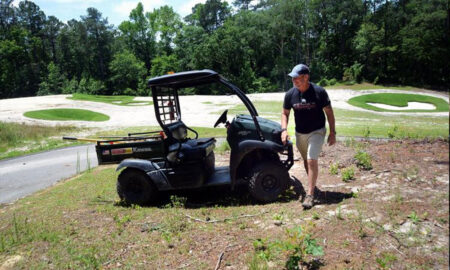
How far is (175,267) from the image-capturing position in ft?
11.4

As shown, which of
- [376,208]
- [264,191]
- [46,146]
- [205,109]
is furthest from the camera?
[205,109]

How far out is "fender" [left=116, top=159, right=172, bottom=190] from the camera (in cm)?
541

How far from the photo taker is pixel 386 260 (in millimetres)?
2760

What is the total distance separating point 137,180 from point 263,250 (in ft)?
9.92

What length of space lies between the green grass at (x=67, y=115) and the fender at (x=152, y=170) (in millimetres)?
20876

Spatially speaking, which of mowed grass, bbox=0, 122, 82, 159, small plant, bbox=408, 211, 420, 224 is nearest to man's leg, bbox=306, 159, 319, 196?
small plant, bbox=408, 211, 420, 224

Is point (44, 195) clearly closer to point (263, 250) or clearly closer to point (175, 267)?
point (175, 267)

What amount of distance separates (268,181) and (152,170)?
214 cm

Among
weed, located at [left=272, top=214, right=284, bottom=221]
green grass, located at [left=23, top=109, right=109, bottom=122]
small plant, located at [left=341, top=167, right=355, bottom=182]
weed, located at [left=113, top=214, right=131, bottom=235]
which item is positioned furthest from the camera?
green grass, located at [left=23, top=109, right=109, bottom=122]

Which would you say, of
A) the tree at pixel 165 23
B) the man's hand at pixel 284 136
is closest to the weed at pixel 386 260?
the man's hand at pixel 284 136

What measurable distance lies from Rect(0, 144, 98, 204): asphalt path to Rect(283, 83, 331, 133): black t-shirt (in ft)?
22.5

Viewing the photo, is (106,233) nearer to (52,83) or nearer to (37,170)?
(37,170)

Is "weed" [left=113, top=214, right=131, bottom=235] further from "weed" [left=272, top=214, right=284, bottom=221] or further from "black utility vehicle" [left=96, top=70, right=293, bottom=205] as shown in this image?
"weed" [left=272, top=214, right=284, bottom=221]

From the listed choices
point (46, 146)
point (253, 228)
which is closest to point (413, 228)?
point (253, 228)
